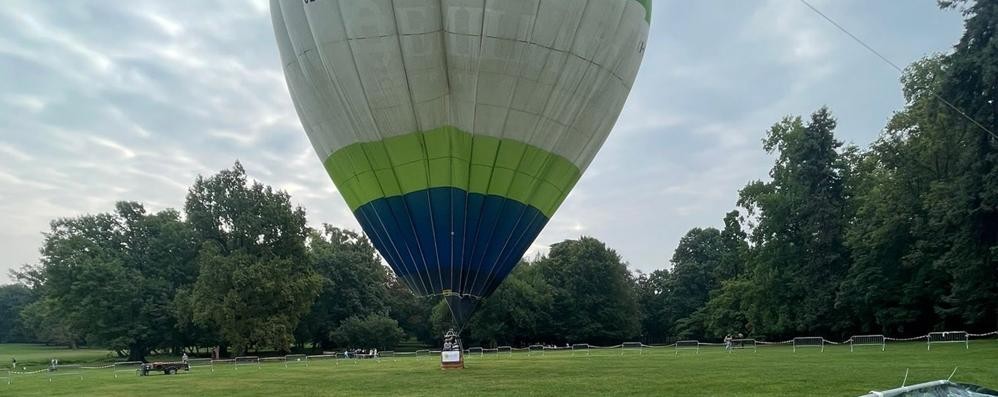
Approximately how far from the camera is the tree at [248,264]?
44.2m

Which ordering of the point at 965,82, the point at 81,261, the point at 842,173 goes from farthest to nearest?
the point at 81,261 → the point at 842,173 → the point at 965,82

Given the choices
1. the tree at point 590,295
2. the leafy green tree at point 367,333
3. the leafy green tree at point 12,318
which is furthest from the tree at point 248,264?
the leafy green tree at point 12,318

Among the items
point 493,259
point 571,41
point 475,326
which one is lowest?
point 475,326

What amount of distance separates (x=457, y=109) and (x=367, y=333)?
44.8 meters

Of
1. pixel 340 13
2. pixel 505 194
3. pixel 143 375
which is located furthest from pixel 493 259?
pixel 143 375

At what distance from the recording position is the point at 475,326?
63.3 meters

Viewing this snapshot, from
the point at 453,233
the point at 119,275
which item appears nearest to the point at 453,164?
the point at 453,233

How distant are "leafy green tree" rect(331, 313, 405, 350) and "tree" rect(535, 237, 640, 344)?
15.1m

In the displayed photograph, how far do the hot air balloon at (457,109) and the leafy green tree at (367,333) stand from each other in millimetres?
41747

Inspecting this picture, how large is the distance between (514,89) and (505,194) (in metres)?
2.53

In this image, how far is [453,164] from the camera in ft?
53.2

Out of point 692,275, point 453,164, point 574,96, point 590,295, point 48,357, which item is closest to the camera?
point 574,96

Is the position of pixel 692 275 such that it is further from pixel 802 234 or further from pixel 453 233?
pixel 453 233

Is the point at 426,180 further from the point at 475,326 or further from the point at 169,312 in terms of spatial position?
the point at 475,326
